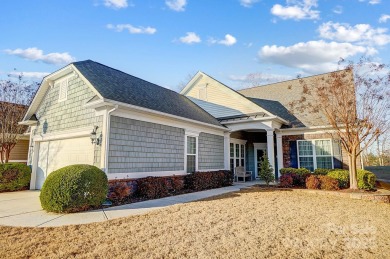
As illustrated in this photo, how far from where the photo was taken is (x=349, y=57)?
1102 centimetres

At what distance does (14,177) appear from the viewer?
11.0 m

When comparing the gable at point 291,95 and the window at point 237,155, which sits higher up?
Result: the gable at point 291,95

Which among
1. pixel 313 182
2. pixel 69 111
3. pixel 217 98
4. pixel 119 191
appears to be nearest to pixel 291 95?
pixel 217 98

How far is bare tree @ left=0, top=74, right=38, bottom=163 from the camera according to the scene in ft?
45.1

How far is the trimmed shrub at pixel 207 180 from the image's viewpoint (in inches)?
428

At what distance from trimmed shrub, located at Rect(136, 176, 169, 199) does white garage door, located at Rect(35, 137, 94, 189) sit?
78.9 inches

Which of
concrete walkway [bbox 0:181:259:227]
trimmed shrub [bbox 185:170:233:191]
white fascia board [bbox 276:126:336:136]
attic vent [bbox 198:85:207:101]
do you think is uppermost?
attic vent [bbox 198:85:207:101]

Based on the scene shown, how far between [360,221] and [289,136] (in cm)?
851

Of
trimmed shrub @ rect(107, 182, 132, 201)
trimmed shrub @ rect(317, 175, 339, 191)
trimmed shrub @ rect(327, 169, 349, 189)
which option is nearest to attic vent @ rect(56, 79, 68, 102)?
trimmed shrub @ rect(107, 182, 132, 201)

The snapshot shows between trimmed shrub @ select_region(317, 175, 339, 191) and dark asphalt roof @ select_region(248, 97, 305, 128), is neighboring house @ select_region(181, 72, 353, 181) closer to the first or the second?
dark asphalt roof @ select_region(248, 97, 305, 128)

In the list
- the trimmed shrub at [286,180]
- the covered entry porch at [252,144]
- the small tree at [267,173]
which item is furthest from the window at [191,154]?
the trimmed shrub at [286,180]

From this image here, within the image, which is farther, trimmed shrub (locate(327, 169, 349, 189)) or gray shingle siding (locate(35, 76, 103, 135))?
trimmed shrub (locate(327, 169, 349, 189))

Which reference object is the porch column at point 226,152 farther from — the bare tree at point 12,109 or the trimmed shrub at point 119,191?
the bare tree at point 12,109

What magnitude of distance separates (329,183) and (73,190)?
400 inches
